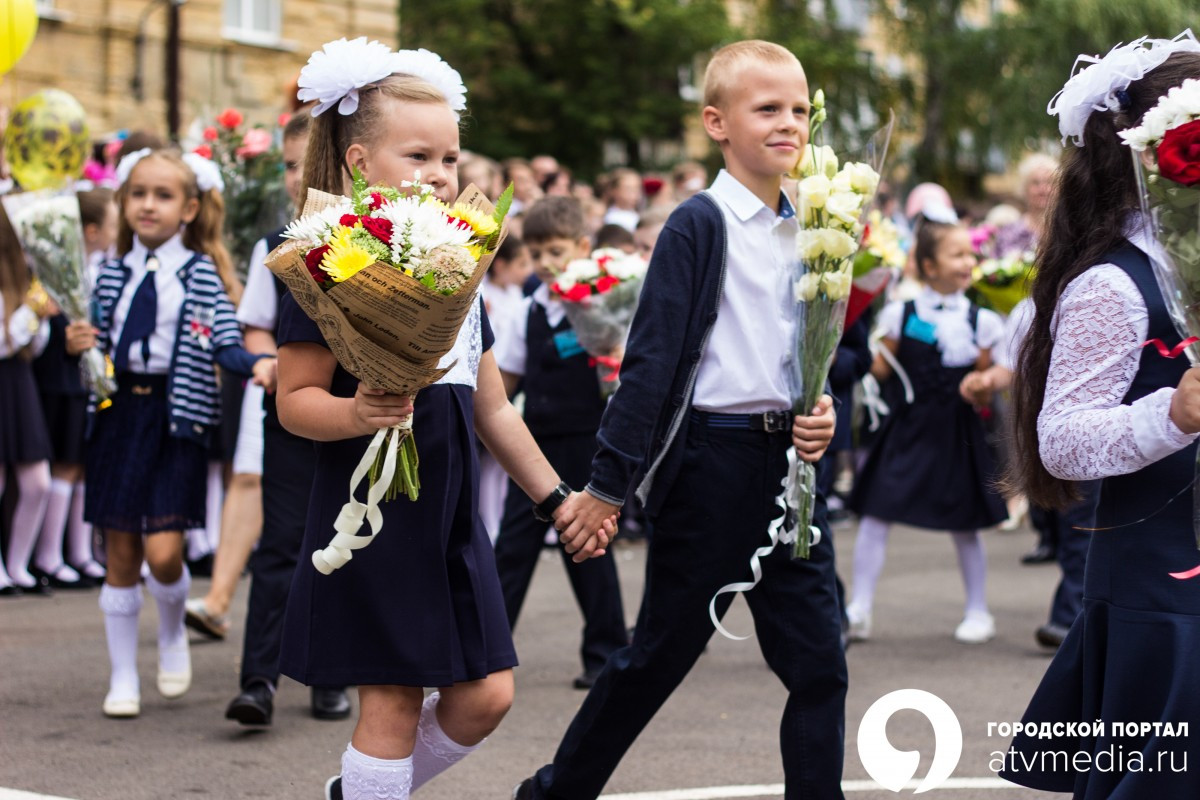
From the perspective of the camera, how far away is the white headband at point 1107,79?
346cm

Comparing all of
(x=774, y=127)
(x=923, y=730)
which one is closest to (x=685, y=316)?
(x=774, y=127)

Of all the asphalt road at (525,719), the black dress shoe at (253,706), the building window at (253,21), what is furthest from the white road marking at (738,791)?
the building window at (253,21)

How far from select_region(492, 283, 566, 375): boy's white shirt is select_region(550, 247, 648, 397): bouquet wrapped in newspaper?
0.75 feet

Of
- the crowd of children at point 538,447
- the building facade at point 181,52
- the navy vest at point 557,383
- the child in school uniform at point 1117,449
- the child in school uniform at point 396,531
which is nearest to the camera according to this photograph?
the child in school uniform at point 1117,449

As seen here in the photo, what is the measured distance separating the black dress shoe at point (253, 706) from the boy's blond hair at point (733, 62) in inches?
109

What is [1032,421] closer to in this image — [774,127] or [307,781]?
[774,127]

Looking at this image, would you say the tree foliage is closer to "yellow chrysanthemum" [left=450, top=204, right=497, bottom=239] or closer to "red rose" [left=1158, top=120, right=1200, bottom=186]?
"yellow chrysanthemum" [left=450, top=204, right=497, bottom=239]

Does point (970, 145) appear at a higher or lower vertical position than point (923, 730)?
higher

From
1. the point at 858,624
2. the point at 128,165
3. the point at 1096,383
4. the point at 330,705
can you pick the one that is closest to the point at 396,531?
the point at 1096,383

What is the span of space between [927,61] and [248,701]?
26.5 m

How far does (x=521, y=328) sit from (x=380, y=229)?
4.23 metres

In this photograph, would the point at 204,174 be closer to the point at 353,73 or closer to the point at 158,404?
the point at 158,404

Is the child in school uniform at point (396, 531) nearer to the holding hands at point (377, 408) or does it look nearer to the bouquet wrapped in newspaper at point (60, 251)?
the holding hands at point (377, 408)

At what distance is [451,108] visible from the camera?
160 inches
